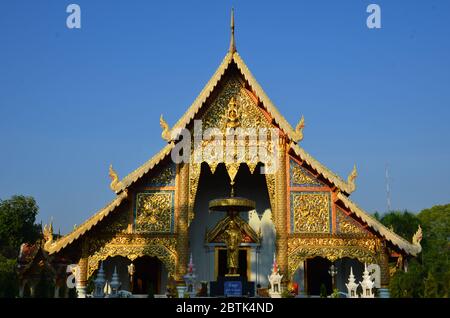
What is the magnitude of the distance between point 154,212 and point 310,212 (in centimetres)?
395

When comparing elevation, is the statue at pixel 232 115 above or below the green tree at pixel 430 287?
above

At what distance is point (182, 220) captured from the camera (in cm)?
1348

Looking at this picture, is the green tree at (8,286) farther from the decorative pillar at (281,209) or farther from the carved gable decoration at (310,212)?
the carved gable decoration at (310,212)

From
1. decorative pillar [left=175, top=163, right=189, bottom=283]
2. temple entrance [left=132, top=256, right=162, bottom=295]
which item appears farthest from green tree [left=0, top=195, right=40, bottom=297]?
decorative pillar [left=175, top=163, right=189, bottom=283]

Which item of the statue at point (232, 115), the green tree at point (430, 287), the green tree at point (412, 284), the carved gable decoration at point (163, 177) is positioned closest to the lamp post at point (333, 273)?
the statue at point (232, 115)

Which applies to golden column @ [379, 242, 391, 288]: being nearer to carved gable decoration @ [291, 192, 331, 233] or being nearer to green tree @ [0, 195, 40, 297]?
carved gable decoration @ [291, 192, 331, 233]

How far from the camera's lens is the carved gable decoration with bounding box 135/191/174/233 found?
1358cm

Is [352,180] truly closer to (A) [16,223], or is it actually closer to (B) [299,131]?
(B) [299,131]

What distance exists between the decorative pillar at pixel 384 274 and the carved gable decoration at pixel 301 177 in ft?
7.58

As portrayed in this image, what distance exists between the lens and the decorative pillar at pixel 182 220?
43.7 feet

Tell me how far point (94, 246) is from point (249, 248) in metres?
4.35
